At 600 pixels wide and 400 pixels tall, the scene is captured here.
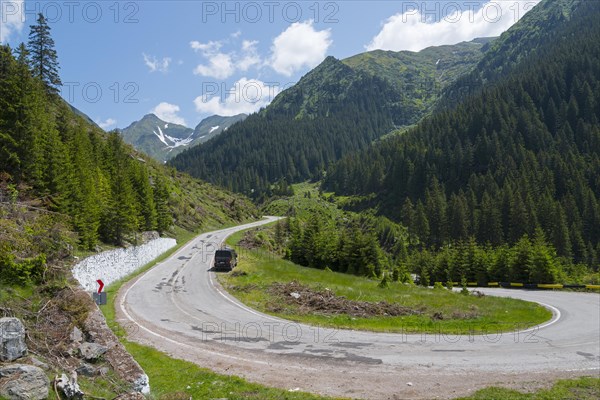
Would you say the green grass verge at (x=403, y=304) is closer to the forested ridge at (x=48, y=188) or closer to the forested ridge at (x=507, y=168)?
the forested ridge at (x=48, y=188)

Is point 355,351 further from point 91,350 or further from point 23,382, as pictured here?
point 23,382

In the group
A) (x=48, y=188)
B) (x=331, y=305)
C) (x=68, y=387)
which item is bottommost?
(x=331, y=305)

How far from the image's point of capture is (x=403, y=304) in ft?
84.6

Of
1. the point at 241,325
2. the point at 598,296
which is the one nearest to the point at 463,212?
the point at 598,296

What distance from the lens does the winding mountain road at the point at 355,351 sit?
12.8 m

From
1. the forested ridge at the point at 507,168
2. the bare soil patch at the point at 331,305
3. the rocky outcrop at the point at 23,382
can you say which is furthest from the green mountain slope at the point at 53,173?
the forested ridge at the point at 507,168

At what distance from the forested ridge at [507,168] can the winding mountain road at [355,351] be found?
57724 mm

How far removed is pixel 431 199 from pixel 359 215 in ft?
105

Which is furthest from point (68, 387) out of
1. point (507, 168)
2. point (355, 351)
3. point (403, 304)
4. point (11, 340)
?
point (507, 168)

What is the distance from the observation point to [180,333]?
18297 millimetres

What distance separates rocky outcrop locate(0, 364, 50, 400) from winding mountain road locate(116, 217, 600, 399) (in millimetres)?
6844

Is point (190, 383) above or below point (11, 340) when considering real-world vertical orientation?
below

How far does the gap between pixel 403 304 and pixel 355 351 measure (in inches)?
438

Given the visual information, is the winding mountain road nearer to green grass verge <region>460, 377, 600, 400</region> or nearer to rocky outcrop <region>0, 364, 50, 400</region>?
green grass verge <region>460, 377, 600, 400</region>
